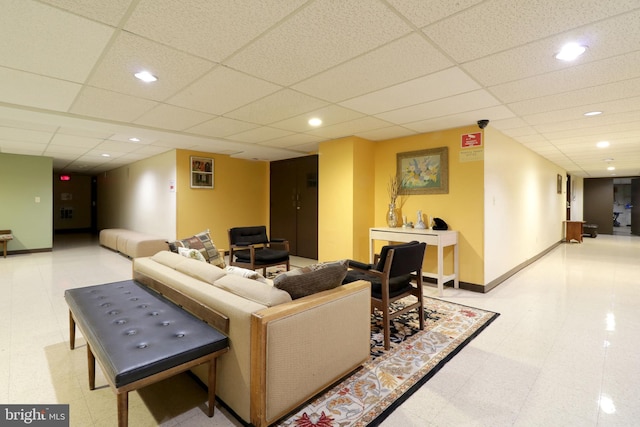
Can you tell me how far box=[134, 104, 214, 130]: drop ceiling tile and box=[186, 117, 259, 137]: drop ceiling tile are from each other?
0.44 ft

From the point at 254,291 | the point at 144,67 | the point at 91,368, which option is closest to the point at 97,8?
the point at 144,67

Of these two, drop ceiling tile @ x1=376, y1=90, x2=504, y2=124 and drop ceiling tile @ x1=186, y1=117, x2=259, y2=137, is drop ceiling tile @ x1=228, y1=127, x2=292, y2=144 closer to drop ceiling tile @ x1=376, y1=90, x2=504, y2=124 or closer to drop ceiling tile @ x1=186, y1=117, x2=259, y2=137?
drop ceiling tile @ x1=186, y1=117, x2=259, y2=137

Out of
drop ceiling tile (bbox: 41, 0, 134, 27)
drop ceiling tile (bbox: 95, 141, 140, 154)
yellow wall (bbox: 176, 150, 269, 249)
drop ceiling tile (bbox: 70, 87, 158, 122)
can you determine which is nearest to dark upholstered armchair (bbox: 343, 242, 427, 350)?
drop ceiling tile (bbox: 41, 0, 134, 27)

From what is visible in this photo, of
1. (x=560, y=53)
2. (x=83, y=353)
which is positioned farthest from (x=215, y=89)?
(x=560, y=53)

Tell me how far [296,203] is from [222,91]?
430cm

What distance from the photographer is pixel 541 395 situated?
2.05 m

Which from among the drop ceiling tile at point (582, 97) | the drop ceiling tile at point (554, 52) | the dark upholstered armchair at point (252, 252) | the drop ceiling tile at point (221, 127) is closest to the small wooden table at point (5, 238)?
the drop ceiling tile at point (221, 127)

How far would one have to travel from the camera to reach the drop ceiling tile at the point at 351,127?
418cm

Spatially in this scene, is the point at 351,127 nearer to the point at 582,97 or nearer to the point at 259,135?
the point at 259,135

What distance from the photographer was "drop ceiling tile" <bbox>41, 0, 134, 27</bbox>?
5.63 ft

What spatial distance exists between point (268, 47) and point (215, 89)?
3.47 ft

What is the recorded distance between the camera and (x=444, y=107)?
3.57 meters

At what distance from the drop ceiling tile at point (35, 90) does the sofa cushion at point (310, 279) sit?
2841 mm

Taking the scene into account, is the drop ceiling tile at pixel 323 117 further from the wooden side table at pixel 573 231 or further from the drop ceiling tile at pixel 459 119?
the wooden side table at pixel 573 231
